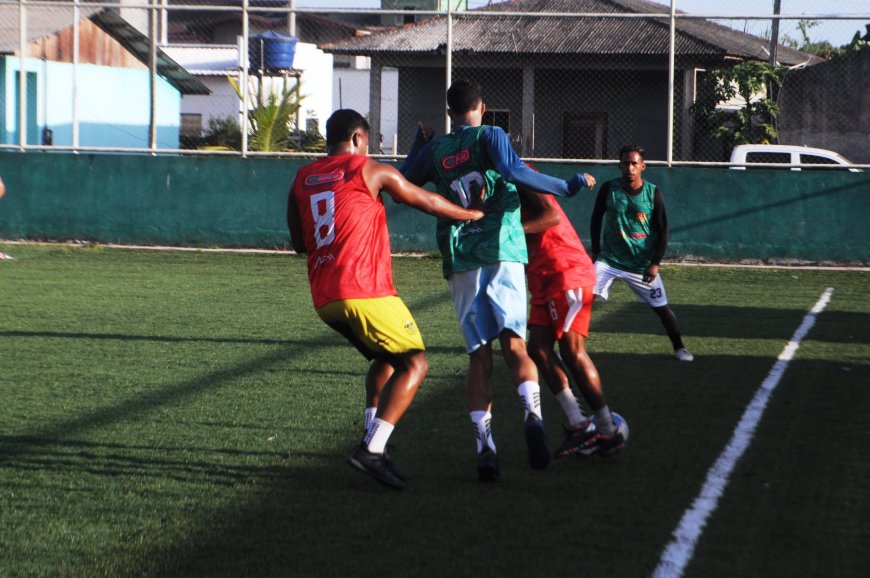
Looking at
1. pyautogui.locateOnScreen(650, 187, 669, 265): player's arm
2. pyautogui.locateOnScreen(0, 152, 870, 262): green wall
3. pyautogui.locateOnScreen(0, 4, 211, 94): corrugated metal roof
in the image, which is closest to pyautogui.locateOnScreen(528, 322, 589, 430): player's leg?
pyautogui.locateOnScreen(650, 187, 669, 265): player's arm

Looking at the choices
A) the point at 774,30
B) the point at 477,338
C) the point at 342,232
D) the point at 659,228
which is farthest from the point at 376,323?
the point at 774,30

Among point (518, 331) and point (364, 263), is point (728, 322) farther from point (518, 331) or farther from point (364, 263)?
point (364, 263)

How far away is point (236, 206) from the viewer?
61.1ft

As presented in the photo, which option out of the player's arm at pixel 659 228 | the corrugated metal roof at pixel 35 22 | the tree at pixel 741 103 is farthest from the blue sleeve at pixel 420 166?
the corrugated metal roof at pixel 35 22

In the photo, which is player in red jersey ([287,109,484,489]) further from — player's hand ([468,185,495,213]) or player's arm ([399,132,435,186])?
player's arm ([399,132,435,186])

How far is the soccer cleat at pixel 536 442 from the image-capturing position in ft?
19.2

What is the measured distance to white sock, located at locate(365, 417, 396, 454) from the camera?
564 centimetres

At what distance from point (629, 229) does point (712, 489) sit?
4.44 metres

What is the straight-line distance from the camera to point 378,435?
18.6 feet

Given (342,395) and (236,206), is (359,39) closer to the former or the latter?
(236,206)

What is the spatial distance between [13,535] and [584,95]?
1690cm

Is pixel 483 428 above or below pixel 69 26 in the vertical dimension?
below

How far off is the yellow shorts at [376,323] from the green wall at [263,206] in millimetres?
12089

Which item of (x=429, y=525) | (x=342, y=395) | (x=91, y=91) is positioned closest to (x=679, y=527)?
(x=429, y=525)
